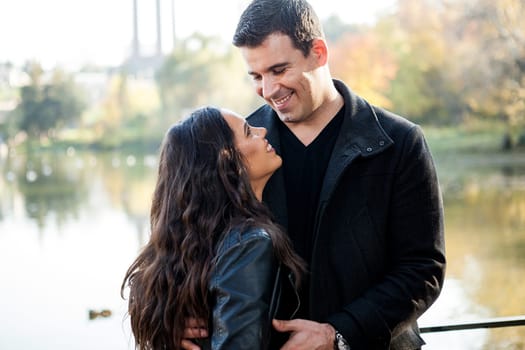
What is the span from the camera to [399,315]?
1.26m

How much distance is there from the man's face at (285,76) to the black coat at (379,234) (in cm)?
12

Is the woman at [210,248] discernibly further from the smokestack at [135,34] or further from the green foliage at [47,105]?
the smokestack at [135,34]

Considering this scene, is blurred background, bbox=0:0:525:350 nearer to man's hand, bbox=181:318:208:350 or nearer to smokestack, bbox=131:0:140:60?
smokestack, bbox=131:0:140:60

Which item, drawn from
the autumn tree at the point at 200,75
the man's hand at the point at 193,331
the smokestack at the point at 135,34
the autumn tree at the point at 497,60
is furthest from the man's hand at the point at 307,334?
the smokestack at the point at 135,34

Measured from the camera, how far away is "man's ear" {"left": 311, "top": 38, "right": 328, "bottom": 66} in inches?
54.8

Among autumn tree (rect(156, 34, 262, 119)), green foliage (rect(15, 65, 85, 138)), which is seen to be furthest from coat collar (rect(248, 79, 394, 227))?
autumn tree (rect(156, 34, 262, 119))

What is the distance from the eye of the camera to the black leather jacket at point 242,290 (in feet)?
3.46

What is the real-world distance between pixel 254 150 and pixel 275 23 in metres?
0.26

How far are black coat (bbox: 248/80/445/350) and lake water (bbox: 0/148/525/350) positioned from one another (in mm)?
2413

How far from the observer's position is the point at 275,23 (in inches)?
52.6

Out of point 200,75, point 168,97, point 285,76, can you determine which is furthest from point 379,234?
point 168,97

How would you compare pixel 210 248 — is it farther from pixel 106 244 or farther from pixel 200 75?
pixel 200 75

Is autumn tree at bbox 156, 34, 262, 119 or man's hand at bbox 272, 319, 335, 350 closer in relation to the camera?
man's hand at bbox 272, 319, 335, 350

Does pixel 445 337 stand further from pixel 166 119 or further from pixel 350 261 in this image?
pixel 166 119
